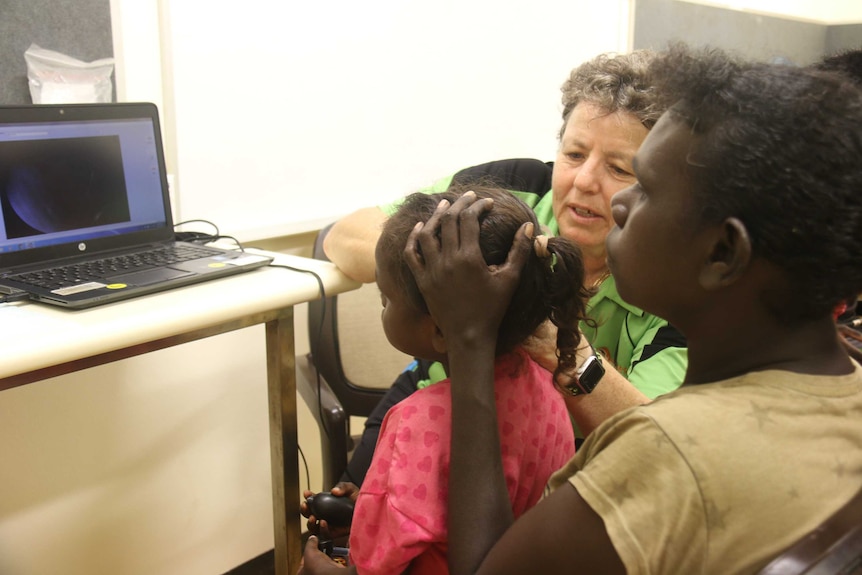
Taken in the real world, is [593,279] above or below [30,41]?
below

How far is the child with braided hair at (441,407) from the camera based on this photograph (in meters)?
0.77

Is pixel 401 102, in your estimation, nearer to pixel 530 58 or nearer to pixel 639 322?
pixel 530 58

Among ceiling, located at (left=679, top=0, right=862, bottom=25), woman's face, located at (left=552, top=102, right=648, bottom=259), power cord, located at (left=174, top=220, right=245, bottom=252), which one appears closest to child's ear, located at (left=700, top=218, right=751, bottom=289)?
woman's face, located at (left=552, top=102, right=648, bottom=259)

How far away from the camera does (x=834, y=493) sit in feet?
1.85

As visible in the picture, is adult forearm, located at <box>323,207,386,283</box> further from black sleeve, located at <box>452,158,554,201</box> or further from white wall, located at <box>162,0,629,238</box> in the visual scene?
white wall, located at <box>162,0,629,238</box>

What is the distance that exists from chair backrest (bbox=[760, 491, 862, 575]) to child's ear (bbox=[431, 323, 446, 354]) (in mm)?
426

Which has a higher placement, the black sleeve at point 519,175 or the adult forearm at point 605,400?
the black sleeve at point 519,175

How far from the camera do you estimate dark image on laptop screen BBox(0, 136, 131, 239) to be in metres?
1.20

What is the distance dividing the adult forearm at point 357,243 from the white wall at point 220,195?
0.36 metres

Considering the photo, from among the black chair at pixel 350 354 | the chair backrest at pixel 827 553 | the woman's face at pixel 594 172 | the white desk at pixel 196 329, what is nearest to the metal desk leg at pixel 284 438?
the white desk at pixel 196 329

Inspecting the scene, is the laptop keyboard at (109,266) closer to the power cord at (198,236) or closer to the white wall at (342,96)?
the power cord at (198,236)

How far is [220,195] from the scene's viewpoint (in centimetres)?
164

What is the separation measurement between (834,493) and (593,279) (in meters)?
0.69

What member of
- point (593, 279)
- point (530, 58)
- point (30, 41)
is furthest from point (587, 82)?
point (530, 58)
